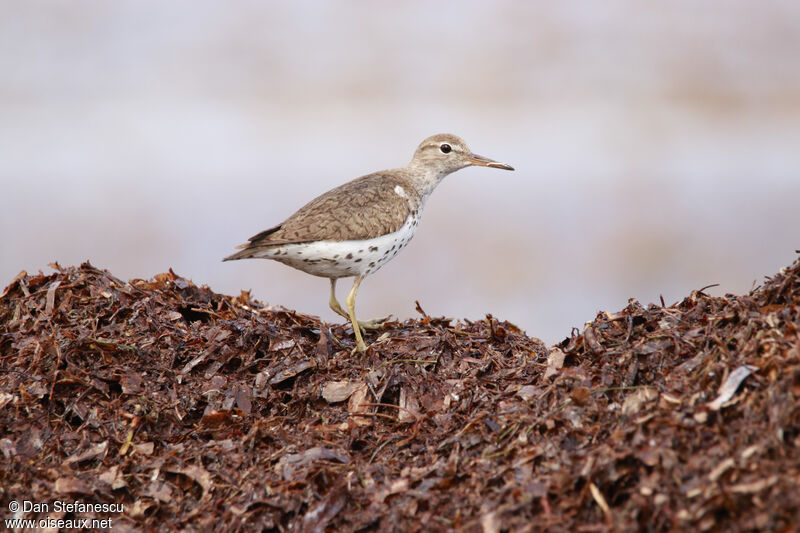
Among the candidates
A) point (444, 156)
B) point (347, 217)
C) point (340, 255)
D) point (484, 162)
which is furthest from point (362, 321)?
point (484, 162)

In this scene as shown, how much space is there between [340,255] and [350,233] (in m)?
0.20

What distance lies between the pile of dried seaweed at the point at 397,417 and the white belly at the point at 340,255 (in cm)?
59

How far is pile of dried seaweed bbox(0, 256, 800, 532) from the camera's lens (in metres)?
2.86

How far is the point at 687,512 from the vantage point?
103 inches

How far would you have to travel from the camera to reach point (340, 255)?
18.6 ft

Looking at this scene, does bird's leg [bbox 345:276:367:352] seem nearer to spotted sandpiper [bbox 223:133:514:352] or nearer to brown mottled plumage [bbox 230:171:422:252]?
spotted sandpiper [bbox 223:133:514:352]

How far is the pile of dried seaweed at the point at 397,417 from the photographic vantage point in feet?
9.39

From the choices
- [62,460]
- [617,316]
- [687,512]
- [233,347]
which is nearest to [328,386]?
[233,347]

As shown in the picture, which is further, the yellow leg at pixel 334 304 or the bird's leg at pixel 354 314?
the yellow leg at pixel 334 304

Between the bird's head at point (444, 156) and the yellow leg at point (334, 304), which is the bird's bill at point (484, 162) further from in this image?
the yellow leg at point (334, 304)

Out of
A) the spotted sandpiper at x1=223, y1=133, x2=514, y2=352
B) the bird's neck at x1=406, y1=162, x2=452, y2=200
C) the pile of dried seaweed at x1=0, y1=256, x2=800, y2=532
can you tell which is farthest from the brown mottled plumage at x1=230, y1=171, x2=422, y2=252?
the pile of dried seaweed at x1=0, y1=256, x2=800, y2=532

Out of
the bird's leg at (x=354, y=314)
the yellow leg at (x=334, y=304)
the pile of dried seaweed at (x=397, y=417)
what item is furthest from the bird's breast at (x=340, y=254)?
the pile of dried seaweed at (x=397, y=417)

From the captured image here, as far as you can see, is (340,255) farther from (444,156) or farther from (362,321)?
(444,156)

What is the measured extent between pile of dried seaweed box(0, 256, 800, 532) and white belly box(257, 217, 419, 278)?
589mm
